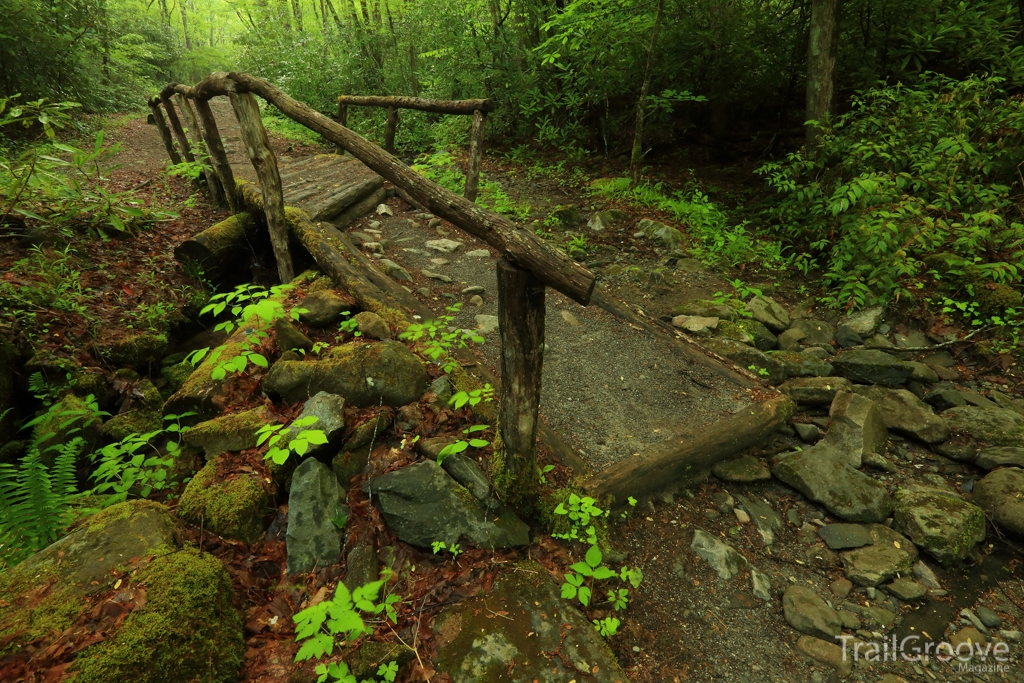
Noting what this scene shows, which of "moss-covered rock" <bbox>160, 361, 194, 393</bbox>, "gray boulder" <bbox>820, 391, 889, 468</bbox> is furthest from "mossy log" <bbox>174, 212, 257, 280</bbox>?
"gray boulder" <bbox>820, 391, 889, 468</bbox>

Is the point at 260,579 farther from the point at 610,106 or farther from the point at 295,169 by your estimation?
the point at 610,106

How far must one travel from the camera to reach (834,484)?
3.52m

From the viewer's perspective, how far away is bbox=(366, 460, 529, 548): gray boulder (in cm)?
256

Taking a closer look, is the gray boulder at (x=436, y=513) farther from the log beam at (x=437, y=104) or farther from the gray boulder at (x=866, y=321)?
the log beam at (x=437, y=104)

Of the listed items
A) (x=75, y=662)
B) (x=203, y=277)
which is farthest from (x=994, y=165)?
(x=203, y=277)

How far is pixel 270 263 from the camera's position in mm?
6305

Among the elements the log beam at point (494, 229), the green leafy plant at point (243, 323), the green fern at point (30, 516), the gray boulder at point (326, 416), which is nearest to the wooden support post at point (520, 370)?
the log beam at point (494, 229)

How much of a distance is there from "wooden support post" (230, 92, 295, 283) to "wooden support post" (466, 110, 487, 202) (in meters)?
2.33

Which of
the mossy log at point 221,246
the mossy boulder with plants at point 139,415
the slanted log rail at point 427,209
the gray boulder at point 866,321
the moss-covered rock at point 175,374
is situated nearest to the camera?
the slanted log rail at point 427,209

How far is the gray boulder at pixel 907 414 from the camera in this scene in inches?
159

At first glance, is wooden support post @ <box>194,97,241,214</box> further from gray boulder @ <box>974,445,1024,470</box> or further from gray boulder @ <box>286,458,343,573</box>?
gray boulder @ <box>974,445,1024,470</box>

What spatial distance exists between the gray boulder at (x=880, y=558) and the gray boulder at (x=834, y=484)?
15cm

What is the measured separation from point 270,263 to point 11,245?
251 centimetres

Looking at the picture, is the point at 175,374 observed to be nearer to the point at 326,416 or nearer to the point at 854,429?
the point at 326,416
